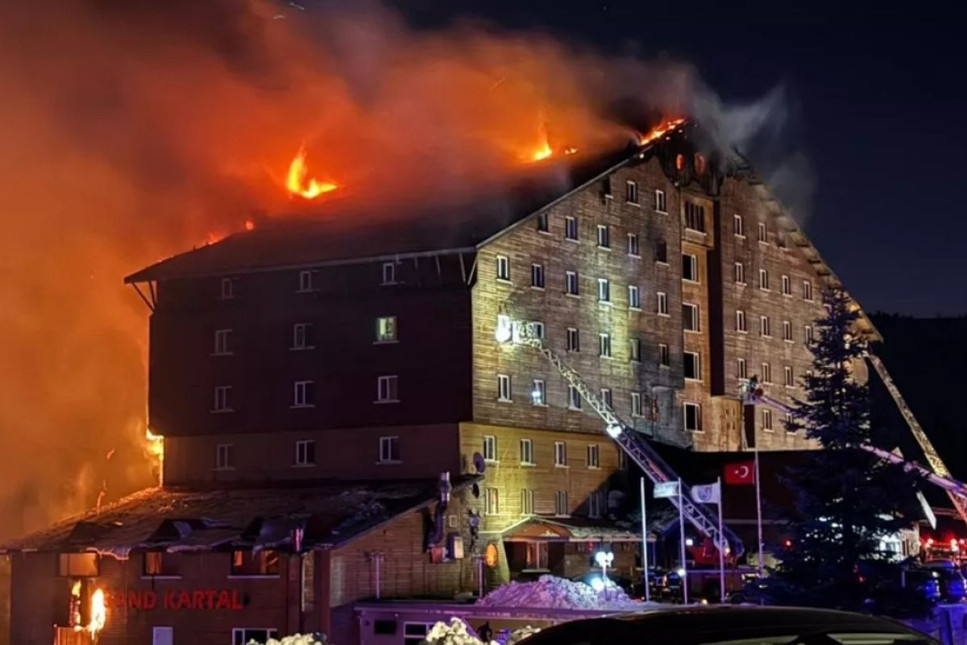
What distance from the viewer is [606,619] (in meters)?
6.95

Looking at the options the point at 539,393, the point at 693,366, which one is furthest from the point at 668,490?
the point at 693,366

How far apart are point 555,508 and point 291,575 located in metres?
14.4

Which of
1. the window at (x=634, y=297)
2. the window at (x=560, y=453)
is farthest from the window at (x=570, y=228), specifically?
the window at (x=560, y=453)

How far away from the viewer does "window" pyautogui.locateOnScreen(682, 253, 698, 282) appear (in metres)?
72.3

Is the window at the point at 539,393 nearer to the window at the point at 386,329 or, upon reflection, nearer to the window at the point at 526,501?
the window at the point at 526,501

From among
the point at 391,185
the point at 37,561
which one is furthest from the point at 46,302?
the point at 37,561

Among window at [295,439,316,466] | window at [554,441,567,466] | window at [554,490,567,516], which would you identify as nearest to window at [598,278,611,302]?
window at [554,441,567,466]

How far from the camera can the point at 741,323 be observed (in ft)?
246

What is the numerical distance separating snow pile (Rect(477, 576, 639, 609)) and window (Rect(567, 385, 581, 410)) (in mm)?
13390

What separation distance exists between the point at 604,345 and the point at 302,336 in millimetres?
14086

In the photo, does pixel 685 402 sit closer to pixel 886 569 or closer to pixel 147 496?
pixel 147 496

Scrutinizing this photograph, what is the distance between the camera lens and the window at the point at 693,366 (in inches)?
2825

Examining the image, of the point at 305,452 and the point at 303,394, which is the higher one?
the point at 303,394

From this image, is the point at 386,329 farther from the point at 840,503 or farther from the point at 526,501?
the point at 840,503
